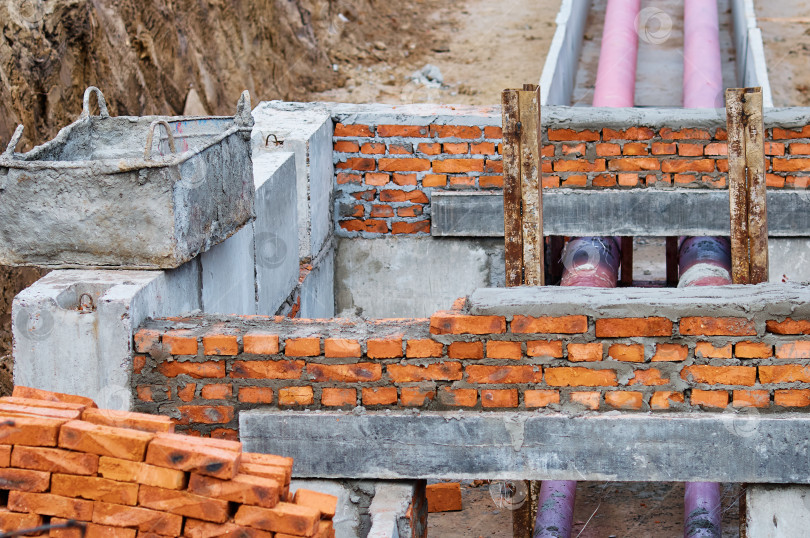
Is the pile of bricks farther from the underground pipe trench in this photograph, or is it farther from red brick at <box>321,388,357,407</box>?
the underground pipe trench

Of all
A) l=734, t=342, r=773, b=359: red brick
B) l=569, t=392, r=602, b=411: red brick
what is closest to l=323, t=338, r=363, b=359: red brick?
l=569, t=392, r=602, b=411: red brick

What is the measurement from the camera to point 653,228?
616 centimetres

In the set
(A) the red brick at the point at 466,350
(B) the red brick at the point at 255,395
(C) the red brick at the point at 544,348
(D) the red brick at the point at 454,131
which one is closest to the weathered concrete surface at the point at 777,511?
(C) the red brick at the point at 544,348

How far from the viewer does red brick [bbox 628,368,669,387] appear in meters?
3.58

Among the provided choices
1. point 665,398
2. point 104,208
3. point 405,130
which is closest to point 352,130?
point 405,130

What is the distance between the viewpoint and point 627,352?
140 inches

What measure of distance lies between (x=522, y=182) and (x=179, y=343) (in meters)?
1.58

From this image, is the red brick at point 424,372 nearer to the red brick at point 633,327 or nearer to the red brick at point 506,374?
the red brick at point 506,374

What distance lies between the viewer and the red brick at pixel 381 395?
12.0 feet

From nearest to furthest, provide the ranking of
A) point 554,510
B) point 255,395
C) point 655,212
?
point 255,395, point 554,510, point 655,212

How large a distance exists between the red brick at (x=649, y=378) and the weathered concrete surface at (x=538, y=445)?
12cm

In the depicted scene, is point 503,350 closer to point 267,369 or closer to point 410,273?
point 267,369

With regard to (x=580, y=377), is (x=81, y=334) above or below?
above

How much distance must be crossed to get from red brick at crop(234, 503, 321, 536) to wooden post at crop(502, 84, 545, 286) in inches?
66.0
